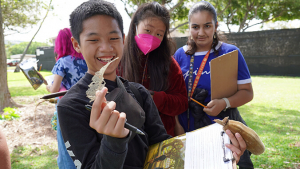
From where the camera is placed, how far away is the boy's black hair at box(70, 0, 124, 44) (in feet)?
3.64

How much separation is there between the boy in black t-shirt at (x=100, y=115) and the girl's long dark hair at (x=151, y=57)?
1.72 ft

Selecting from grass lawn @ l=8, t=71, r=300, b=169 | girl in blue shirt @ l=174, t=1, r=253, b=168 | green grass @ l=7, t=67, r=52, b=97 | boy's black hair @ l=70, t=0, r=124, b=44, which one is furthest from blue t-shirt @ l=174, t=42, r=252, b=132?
green grass @ l=7, t=67, r=52, b=97

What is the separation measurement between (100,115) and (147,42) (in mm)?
1161

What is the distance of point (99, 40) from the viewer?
1.09 metres

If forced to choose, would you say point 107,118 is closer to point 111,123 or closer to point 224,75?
point 111,123

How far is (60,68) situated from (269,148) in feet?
10.9

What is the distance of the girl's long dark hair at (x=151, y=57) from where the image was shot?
6.15ft

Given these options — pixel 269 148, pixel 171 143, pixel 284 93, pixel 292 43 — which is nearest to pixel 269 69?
pixel 292 43

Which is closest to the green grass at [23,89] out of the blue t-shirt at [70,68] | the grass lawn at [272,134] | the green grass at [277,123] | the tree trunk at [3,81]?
the tree trunk at [3,81]

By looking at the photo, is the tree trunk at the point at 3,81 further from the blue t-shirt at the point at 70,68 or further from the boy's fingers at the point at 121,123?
Result: the boy's fingers at the point at 121,123

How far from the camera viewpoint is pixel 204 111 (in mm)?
1958

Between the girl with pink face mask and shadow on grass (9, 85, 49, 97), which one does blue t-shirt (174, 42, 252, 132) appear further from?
shadow on grass (9, 85, 49, 97)

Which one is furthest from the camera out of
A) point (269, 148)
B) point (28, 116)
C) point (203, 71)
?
point (28, 116)

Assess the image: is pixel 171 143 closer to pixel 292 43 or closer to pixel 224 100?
pixel 224 100
